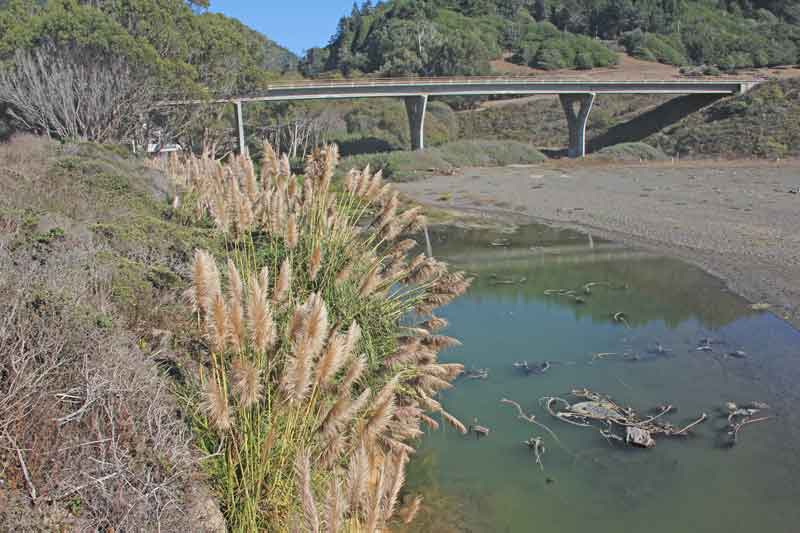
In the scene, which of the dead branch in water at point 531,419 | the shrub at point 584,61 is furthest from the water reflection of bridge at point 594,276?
the shrub at point 584,61

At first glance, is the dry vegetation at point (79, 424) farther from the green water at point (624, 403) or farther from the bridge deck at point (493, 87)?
the bridge deck at point (493, 87)

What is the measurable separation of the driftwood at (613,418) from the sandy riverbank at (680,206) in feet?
19.6

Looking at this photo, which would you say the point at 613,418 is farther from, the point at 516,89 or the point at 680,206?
the point at 516,89

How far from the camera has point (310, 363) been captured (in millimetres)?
3262

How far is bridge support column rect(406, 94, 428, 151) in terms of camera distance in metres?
52.8

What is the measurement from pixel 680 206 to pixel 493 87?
30461 mm

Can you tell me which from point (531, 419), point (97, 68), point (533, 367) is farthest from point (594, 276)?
point (97, 68)

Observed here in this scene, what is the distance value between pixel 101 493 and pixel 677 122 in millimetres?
57814

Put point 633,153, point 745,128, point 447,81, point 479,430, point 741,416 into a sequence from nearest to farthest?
point 479,430 → point 741,416 → point 745,128 → point 633,153 → point 447,81

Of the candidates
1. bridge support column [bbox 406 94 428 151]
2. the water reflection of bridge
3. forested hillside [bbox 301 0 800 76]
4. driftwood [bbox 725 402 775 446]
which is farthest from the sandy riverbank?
forested hillside [bbox 301 0 800 76]

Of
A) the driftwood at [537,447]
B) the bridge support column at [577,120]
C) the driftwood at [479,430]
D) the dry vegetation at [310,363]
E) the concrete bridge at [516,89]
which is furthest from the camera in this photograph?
the bridge support column at [577,120]

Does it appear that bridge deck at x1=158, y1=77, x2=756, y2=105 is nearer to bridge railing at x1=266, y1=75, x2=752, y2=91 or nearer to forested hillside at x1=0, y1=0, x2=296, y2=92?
bridge railing at x1=266, y1=75, x2=752, y2=91

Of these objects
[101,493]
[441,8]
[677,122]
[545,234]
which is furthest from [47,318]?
[441,8]

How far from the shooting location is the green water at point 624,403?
720 centimetres
